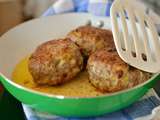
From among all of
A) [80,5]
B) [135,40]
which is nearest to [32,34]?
[80,5]

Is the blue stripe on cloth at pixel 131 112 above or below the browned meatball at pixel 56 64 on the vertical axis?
below

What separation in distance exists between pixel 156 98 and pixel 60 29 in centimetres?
30

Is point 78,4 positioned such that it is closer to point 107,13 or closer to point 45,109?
point 107,13

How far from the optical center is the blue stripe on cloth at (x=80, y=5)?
85 centimetres

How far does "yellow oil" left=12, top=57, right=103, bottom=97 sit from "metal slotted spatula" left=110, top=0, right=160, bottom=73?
0.28ft

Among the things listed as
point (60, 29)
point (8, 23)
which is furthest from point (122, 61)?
point (8, 23)

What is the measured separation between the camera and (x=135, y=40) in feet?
1.88

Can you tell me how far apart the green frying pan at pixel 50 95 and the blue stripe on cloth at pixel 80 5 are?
5cm

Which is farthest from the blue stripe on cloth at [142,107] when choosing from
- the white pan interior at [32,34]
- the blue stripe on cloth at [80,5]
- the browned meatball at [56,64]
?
the blue stripe on cloth at [80,5]

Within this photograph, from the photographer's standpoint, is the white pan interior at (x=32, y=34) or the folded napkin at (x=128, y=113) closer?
the folded napkin at (x=128, y=113)

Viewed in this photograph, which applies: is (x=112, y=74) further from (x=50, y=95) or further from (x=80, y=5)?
(x=80, y=5)

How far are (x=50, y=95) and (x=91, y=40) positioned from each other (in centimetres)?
18

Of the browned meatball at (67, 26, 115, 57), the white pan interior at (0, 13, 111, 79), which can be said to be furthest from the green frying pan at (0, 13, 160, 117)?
the browned meatball at (67, 26, 115, 57)

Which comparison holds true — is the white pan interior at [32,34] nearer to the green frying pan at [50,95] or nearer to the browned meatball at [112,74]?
the green frying pan at [50,95]
